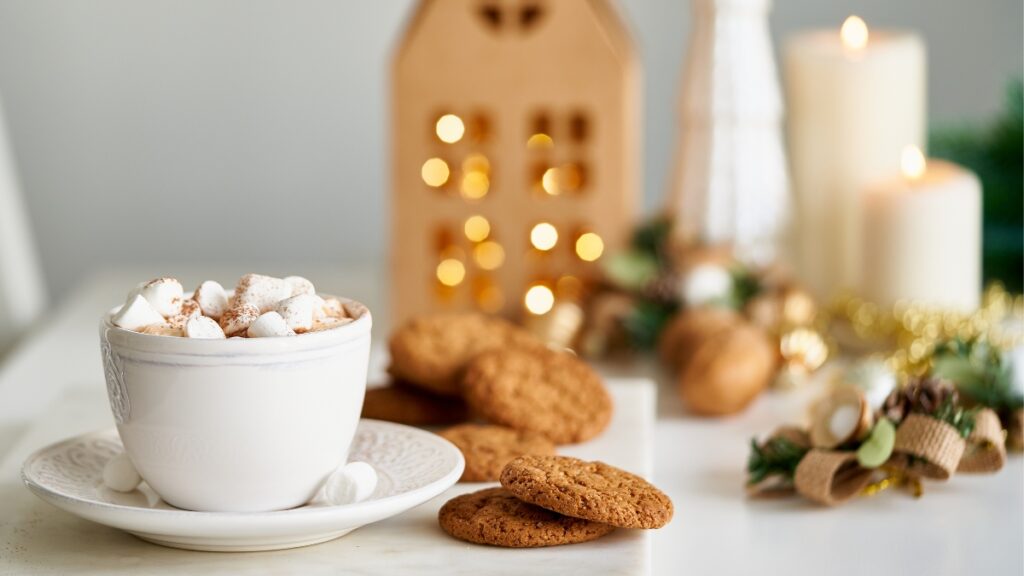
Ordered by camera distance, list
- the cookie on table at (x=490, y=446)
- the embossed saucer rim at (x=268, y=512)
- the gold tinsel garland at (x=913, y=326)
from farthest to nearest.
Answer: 1. the gold tinsel garland at (x=913, y=326)
2. the cookie on table at (x=490, y=446)
3. the embossed saucer rim at (x=268, y=512)

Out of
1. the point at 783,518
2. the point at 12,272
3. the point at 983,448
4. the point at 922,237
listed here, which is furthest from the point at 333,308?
the point at 12,272

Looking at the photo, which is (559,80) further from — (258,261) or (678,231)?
(258,261)

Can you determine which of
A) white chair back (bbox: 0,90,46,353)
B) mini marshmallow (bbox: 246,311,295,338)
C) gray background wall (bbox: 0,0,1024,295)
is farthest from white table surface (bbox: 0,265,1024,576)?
gray background wall (bbox: 0,0,1024,295)

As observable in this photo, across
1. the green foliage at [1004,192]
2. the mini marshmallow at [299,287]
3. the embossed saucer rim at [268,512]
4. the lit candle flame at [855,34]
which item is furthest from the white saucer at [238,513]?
the green foliage at [1004,192]

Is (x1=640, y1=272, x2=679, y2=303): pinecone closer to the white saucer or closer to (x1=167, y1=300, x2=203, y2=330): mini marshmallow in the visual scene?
the white saucer

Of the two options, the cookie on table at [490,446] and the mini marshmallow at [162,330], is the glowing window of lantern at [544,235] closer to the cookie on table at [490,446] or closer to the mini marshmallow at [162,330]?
the cookie on table at [490,446]

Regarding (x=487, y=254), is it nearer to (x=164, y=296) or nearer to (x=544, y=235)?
(x=544, y=235)
